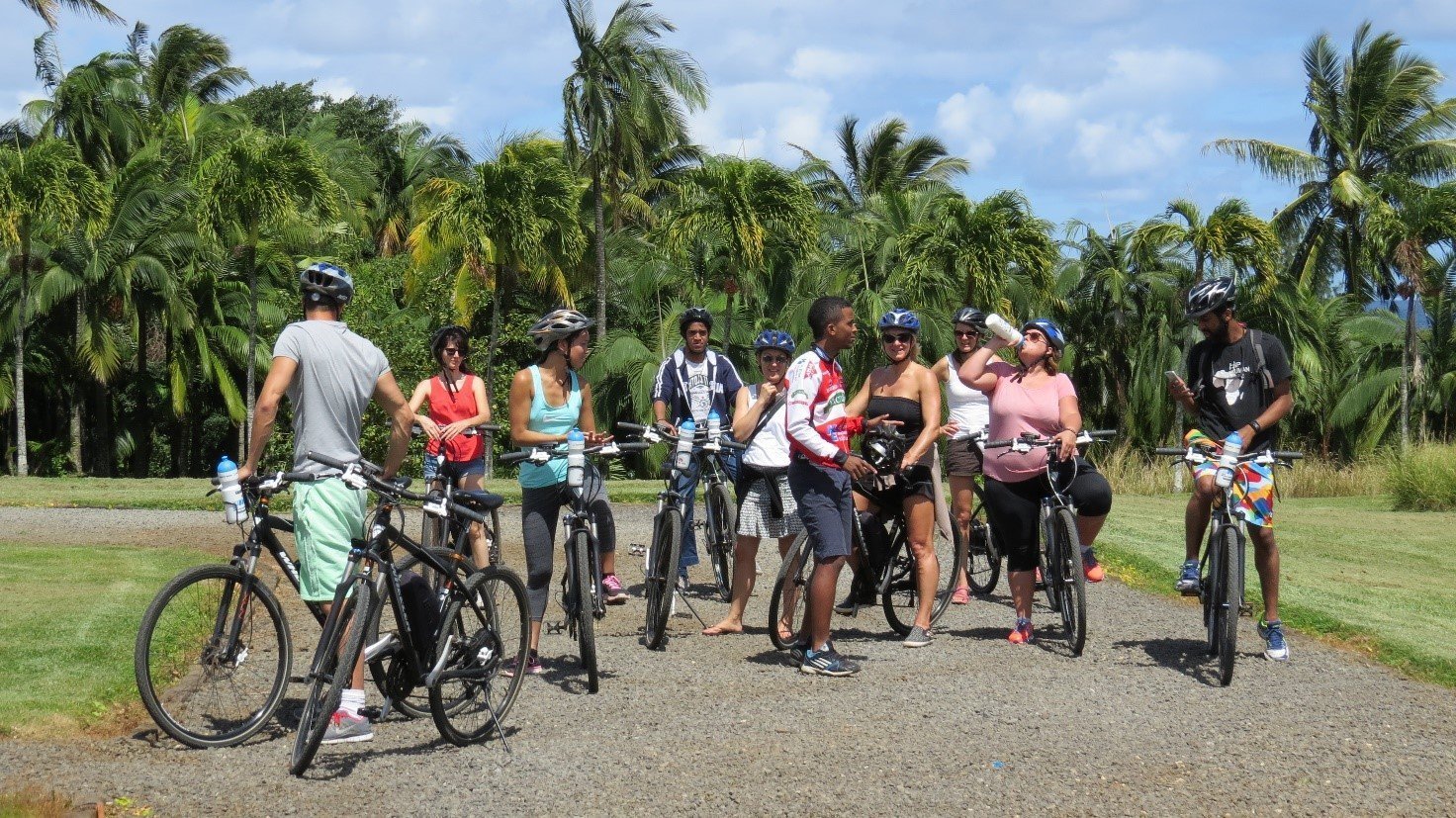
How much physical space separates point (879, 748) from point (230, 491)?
287 centimetres

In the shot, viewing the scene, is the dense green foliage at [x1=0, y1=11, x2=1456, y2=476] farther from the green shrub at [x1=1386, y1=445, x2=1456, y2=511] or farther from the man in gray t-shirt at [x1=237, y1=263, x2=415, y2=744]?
the man in gray t-shirt at [x1=237, y1=263, x2=415, y2=744]

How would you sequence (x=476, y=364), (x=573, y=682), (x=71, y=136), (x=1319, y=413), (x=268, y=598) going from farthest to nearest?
(x=71, y=136), (x=1319, y=413), (x=476, y=364), (x=573, y=682), (x=268, y=598)

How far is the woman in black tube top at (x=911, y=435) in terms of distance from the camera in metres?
8.84

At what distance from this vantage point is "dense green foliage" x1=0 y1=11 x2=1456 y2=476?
26.0m

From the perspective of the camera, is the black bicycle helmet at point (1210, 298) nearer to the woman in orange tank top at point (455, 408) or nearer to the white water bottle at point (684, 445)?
the white water bottle at point (684, 445)

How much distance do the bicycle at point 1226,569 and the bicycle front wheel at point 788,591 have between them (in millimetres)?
1990

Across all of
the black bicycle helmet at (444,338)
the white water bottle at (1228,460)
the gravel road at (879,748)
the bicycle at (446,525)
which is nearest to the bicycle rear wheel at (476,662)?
the gravel road at (879,748)

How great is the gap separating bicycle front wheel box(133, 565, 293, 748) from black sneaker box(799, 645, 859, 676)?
9.00ft

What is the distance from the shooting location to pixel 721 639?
9.23 metres

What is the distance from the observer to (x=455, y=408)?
1071 cm

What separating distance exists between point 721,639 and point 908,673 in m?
1.46

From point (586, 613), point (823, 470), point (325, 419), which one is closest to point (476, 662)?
point (586, 613)

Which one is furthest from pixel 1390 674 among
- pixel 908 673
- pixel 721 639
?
pixel 721 639

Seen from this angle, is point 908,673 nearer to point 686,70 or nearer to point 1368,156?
point 686,70
